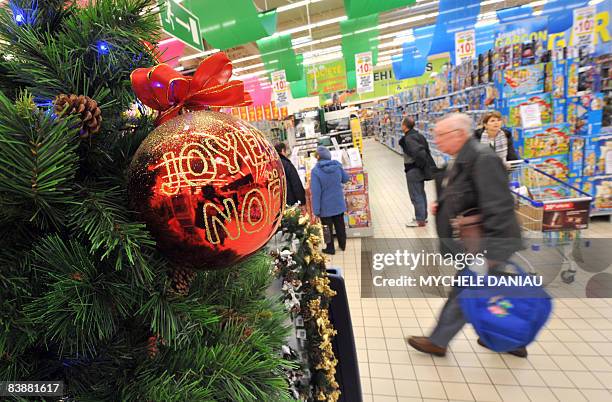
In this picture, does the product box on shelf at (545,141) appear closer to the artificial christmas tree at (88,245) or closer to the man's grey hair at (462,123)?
the man's grey hair at (462,123)

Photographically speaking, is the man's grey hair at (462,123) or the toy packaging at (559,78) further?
the toy packaging at (559,78)

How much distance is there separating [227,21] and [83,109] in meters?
3.79

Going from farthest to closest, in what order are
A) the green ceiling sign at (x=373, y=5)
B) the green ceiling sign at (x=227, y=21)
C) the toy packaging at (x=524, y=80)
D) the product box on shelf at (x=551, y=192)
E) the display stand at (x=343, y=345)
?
the toy packaging at (x=524, y=80), the green ceiling sign at (x=373, y=5), the green ceiling sign at (x=227, y=21), the product box on shelf at (x=551, y=192), the display stand at (x=343, y=345)

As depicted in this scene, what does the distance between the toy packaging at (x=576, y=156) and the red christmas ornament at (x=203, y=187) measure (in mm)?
5192

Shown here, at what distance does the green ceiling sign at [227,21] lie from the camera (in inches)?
141

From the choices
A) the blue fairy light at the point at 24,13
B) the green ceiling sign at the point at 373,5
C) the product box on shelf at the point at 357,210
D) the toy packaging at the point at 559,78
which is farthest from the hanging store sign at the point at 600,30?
the blue fairy light at the point at 24,13

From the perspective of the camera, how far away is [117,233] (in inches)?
15.7

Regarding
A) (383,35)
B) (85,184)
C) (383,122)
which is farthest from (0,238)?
Result: (383,122)

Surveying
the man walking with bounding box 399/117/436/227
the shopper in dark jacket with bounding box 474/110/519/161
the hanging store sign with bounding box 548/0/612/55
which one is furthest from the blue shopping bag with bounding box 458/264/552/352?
the hanging store sign with bounding box 548/0/612/55

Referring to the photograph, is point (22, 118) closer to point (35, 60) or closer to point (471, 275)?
point (35, 60)

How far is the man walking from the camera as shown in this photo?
4.85m

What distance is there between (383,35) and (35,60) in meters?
15.3

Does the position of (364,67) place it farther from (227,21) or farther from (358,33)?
(227,21)

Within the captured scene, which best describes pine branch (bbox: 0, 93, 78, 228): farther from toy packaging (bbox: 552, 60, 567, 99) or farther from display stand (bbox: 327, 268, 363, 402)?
toy packaging (bbox: 552, 60, 567, 99)
